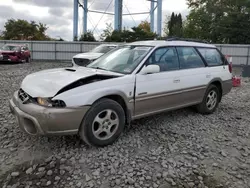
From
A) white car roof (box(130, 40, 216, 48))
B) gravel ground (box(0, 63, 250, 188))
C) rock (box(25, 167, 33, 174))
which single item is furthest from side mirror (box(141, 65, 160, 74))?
rock (box(25, 167, 33, 174))

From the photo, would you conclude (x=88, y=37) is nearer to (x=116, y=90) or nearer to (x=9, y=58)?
(x=9, y=58)

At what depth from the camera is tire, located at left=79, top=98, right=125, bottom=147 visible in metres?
3.36

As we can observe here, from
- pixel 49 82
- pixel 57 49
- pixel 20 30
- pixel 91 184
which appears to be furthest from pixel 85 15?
pixel 91 184

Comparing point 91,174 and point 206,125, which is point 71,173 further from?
point 206,125

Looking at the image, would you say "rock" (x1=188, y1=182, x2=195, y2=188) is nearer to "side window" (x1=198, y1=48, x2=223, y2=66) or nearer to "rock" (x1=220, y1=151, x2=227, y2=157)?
"rock" (x1=220, y1=151, x2=227, y2=157)

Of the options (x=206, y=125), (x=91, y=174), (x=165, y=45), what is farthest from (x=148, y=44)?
(x=91, y=174)

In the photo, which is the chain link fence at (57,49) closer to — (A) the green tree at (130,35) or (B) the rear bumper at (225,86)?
(A) the green tree at (130,35)

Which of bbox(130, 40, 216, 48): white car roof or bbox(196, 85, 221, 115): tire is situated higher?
bbox(130, 40, 216, 48): white car roof

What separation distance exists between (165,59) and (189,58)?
720mm

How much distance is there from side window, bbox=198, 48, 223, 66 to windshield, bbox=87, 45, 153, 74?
1.59 meters

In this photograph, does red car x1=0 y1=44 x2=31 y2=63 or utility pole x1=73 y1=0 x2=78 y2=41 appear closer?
red car x1=0 y1=44 x2=31 y2=63

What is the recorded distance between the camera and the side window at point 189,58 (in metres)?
4.71

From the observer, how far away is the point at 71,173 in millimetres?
3002

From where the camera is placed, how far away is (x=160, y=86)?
419 cm
